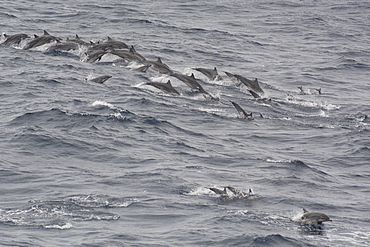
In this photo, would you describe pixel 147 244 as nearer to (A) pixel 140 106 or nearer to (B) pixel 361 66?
(A) pixel 140 106

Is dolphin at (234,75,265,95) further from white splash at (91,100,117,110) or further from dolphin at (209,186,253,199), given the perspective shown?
dolphin at (209,186,253,199)

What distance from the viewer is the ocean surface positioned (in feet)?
68.8

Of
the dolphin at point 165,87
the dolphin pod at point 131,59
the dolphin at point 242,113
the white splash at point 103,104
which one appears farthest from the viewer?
the dolphin pod at point 131,59

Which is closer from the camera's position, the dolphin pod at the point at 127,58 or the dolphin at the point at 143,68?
the dolphin pod at the point at 127,58

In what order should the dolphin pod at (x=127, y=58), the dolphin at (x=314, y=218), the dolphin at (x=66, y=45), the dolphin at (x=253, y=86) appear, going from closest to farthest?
the dolphin at (x=314, y=218) < the dolphin pod at (x=127, y=58) < the dolphin at (x=253, y=86) < the dolphin at (x=66, y=45)

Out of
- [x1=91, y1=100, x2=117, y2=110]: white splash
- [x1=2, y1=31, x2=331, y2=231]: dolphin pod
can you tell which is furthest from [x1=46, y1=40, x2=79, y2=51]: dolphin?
[x1=91, y1=100, x2=117, y2=110]: white splash

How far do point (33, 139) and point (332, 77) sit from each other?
74.2 ft

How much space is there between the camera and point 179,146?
28.2 meters

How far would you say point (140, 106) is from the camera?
32750 mm

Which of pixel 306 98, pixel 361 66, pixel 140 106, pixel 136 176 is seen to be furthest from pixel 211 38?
pixel 136 176

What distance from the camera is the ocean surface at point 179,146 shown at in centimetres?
2097

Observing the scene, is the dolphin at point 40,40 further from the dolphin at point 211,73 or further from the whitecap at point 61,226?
the whitecap at point 61,226

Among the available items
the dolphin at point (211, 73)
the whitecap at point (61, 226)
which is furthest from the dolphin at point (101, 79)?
the whitecap at point (61, 226)

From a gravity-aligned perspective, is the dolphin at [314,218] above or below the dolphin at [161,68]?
below
